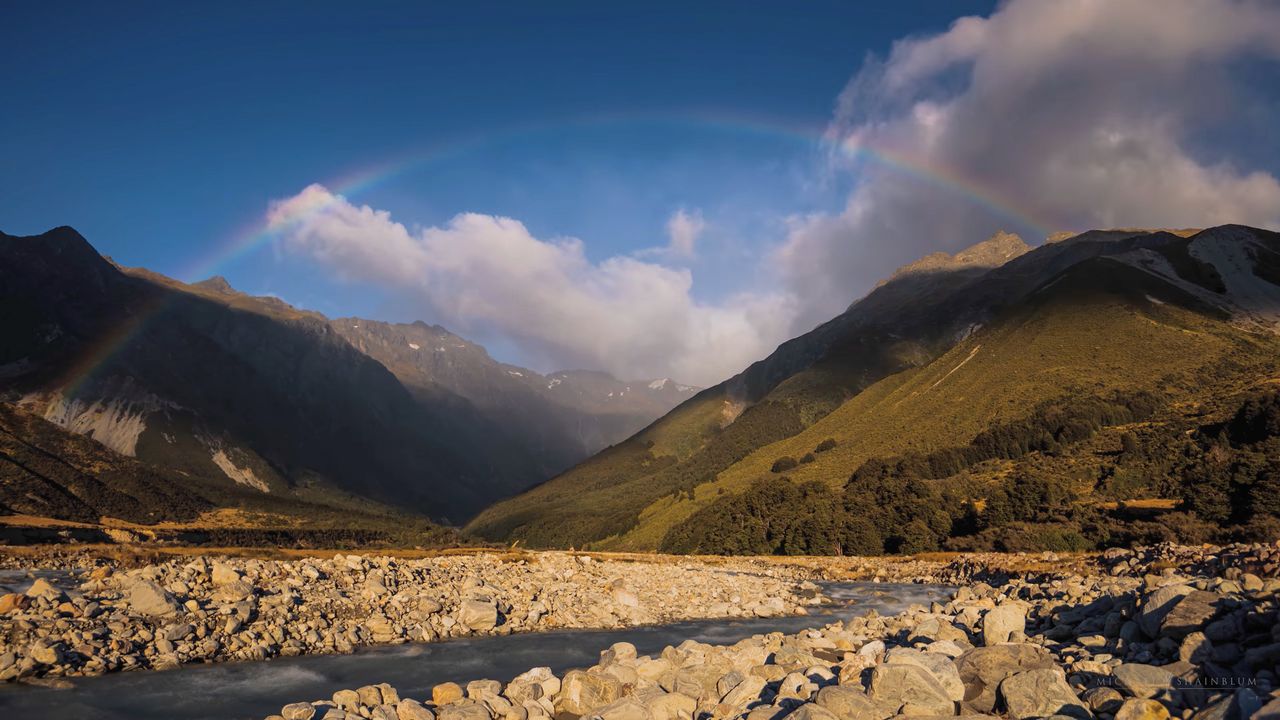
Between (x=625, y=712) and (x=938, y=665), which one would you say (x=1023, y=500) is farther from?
(x=625, y=712)

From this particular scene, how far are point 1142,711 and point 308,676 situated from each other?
22.5 meters

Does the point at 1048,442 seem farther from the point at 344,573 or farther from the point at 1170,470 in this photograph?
the point at 344,573

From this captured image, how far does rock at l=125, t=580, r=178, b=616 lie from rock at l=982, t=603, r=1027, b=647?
87.8 ft

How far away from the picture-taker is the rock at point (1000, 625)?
18984 millimetres

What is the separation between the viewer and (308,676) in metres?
21.7

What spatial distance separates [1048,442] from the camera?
368 feet

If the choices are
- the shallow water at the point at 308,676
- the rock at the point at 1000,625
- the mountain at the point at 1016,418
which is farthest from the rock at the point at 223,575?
the mountain at the point at 1016,418

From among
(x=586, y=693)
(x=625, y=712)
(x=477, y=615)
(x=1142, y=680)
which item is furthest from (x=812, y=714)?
(x=477, y=615)

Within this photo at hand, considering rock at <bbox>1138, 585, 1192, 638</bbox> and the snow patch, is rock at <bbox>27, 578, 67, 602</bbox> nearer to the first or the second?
rock at <bbox>1138, 585, 1192, 638</bbox>

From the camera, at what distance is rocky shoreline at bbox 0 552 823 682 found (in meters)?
20.9

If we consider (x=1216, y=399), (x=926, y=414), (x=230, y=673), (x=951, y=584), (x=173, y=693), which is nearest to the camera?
(x=173, y=693)

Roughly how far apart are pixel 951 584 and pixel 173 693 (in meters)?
54.4

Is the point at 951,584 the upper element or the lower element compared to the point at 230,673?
lower

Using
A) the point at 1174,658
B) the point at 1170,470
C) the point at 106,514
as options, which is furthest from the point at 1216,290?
the point at 106,514
